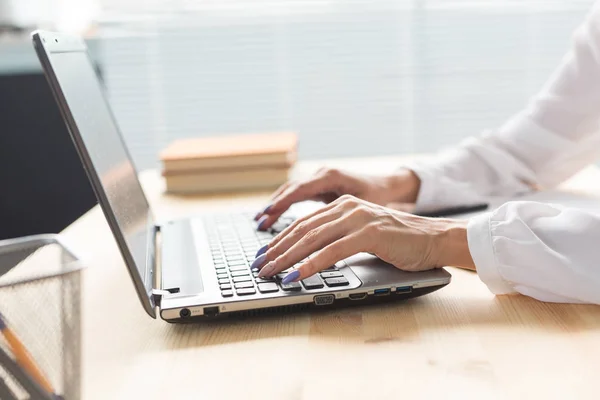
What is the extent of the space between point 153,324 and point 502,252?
0.37 m

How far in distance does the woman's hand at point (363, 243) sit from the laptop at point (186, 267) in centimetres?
2

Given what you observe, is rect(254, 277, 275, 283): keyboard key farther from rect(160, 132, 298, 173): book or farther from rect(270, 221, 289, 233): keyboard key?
rect(160, 132, 298, 173): book

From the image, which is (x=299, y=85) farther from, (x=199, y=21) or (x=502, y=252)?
(x=502, y=252)

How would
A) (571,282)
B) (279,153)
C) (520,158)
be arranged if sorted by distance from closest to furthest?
(571,282) → (520,158) → (279,153)

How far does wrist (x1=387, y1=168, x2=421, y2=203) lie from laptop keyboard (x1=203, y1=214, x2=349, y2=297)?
18cm

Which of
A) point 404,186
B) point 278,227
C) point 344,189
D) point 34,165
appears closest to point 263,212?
point 278,227

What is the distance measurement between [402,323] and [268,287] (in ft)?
0.45

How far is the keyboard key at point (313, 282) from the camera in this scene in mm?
808

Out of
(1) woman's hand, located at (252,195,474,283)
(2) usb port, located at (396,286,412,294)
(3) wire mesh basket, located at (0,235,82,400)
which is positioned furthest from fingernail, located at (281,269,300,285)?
(3) wire mesh basket, located at (0,235,82,400)

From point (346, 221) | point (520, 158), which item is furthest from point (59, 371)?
point (520, 158)

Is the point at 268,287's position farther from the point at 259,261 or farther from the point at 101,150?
the point at 101,150

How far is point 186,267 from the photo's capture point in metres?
0.93

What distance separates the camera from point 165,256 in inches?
39.8

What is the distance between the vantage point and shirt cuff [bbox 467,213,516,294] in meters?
0.84
